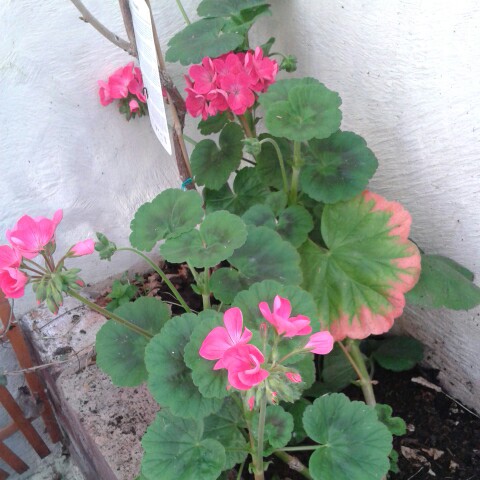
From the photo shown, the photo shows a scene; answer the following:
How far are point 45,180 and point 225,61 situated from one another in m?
0.49

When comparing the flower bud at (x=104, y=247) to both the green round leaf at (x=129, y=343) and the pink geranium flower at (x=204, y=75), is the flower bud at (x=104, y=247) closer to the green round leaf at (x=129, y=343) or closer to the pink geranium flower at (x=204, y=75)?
the green round leaf at (x=129, y=343)

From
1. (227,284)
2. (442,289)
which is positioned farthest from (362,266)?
(227,284)

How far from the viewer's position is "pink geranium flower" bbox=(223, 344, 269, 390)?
0.56m

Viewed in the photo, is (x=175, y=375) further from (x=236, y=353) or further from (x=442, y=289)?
(x=442, y=289)

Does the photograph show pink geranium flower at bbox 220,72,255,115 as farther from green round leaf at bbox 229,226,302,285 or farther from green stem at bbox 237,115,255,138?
green round leaf at bbox 229,226,302,285

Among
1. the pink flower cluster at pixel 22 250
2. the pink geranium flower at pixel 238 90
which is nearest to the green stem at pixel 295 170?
the pink geranium flower at pixel 238 90

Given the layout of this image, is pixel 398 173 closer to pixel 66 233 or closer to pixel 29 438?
Result: pixel 66 233

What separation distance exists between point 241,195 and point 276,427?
1.83ft

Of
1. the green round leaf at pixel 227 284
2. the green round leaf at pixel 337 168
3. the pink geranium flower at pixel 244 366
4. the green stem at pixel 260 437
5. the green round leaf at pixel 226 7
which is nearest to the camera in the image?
the pink geranium flower at pixel 244 366

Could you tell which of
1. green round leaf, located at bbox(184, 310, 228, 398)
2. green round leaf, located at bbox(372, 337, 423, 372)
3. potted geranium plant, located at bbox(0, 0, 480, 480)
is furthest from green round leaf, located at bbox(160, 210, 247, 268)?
green round leaf, located at bbox(372, 337, 423, 372)

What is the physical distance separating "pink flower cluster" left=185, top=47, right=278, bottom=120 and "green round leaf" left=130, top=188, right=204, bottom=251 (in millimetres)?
220

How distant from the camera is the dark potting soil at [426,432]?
1113 millimetres

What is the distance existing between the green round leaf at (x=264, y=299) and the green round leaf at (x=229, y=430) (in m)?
0.20

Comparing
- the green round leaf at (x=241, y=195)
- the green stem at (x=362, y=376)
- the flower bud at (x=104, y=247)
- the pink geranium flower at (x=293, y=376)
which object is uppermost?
the flower bud at (x=104, y=247)
